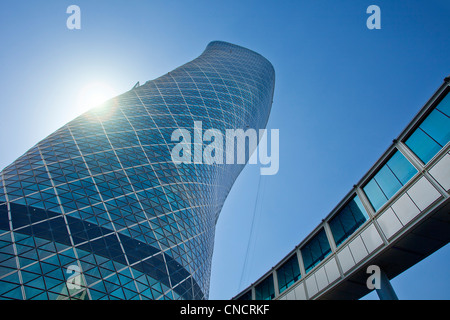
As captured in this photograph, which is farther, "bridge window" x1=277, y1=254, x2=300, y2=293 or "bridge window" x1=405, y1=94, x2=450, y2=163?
"bridge window" x1=277, y1=254, x2=300, y2=293

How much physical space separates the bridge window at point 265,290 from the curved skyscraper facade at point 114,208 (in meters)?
13.7

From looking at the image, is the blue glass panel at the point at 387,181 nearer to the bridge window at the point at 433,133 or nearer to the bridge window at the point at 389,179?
the bridge window at the point at 389,179

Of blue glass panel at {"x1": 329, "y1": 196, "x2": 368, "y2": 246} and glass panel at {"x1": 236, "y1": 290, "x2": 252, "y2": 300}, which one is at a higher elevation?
glass panel at {"x1": 236, "y1": 290, "x2": 252, "y2": 300}

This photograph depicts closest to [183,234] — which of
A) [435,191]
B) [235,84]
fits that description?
[435,191]

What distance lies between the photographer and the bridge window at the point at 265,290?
54.6 feet

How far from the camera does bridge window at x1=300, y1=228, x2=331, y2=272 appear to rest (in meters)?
13.2

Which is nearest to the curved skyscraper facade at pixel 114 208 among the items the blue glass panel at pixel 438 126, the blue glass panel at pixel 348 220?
the blue glass panel at pixel 348 220

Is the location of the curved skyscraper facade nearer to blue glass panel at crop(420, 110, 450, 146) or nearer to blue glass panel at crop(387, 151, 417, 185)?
blue glass panel at crop(387, 151, 417, 185)

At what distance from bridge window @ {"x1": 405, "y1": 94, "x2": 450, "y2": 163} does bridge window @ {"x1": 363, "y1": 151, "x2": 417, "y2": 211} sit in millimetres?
601

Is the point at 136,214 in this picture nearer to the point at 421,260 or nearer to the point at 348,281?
the point at 348,281

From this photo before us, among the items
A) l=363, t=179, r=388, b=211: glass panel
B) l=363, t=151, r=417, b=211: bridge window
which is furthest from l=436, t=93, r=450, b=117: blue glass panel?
l=363, t=179, r=388, b=211: glass panel

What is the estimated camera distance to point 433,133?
9.16 m

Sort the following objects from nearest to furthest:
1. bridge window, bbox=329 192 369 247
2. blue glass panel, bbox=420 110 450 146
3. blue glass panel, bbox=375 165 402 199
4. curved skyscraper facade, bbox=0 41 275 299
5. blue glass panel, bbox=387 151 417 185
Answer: blue glass panel, bbox=420 110 450 146
blue glass panel, bbox=387 151 417 185
blue glass panel, bbox=375 165 402 199
bridge window, bbox=329 192 369 247
curved skyscraper facade, bbox=0 41 275 299

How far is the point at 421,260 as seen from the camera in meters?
9.77
